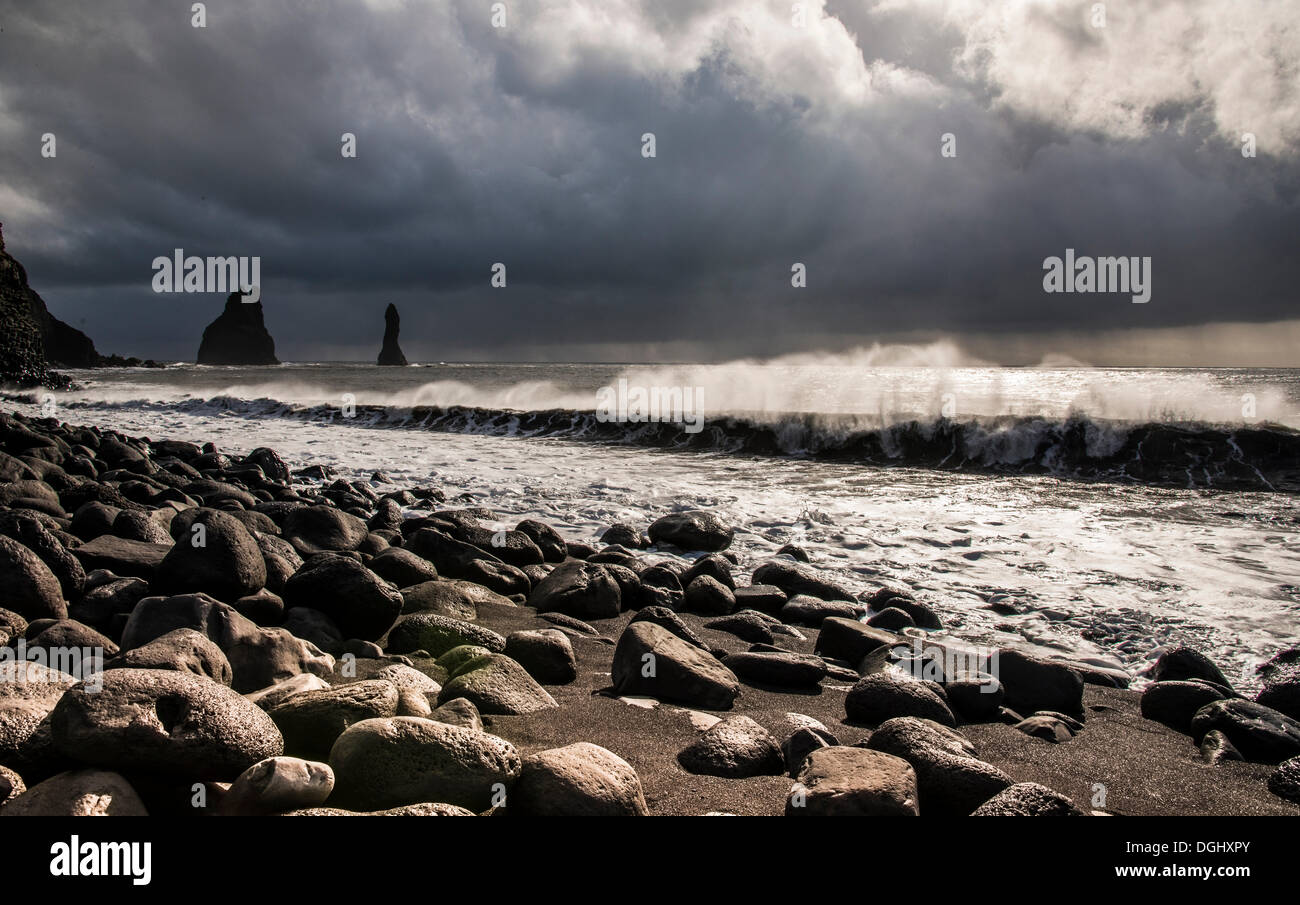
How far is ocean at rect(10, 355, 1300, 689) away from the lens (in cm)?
563

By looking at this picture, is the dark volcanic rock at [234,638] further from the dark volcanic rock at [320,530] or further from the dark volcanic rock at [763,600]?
the dark volcanic rock at [763,600]

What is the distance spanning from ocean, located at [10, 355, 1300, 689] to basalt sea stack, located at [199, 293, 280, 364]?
101 m

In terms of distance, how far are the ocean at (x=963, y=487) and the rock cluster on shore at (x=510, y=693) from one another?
2.91 feet

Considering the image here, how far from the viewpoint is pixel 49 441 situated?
9664mm

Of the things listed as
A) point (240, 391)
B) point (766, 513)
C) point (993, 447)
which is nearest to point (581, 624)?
point (766, 513)

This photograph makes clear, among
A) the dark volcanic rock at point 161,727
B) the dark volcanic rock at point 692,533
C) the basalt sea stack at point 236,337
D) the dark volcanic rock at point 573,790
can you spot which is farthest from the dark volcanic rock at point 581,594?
the basalt sea stack at point 236,337

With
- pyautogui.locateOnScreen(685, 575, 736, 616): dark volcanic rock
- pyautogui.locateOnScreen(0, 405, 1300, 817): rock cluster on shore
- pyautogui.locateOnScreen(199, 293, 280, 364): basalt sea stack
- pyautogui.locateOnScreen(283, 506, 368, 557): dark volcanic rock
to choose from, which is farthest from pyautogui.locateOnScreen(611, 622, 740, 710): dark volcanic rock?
pyautogui.locateOnScreen(199, 293, 280, 364): basalt sea stack

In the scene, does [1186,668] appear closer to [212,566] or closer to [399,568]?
[399,568]

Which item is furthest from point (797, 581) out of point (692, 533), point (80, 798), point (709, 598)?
point (80, 798)

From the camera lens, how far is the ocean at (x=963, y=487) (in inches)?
222
